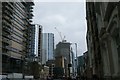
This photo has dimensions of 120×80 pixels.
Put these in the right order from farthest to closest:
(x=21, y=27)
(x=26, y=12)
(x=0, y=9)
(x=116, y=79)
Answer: (x=26, y=12) → (x=21, y=27) → (x=0, y=9) → (x=116, y=79)

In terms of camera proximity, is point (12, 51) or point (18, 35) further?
point (18, 35)

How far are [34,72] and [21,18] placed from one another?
3681 cm

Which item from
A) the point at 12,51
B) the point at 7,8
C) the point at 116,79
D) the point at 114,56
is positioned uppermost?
the point at 7,8

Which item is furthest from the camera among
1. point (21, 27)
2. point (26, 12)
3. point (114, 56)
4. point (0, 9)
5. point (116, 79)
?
point (26, 12)

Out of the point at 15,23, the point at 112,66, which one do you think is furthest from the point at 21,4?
the point at 112,66

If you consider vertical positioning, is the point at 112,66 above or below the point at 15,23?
below

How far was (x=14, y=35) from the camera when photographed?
14975 cm

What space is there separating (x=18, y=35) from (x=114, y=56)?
134769mm

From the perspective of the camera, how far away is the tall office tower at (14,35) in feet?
430

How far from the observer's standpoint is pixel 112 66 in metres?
27.0

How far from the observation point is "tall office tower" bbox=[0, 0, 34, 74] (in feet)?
430

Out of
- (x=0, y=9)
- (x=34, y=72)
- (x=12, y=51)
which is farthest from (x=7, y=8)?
(x=34, y=72)

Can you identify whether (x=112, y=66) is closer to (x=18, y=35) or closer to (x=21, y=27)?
(x=18, y=35)

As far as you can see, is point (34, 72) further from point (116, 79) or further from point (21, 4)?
point (116, 79)
